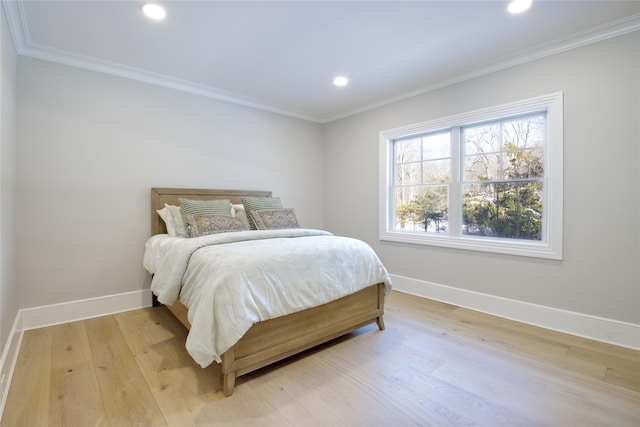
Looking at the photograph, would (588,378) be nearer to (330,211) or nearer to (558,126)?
(558,126)

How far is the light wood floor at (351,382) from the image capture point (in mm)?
1575

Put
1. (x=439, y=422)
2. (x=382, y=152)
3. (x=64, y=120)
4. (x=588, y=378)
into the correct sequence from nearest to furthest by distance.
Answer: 1. (x=439, y=422)
2. (x=588, y=378)
3. (x=64, y=120)
4. (x=382, y=152)

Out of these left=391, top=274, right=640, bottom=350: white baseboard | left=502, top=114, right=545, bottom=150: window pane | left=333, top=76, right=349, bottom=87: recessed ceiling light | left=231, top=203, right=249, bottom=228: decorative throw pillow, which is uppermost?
left=333, top=76, right=349, bottom=87: recessed ceiling light

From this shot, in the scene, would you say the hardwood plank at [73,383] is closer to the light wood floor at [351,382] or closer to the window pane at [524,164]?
the light wood floor at [351,382]

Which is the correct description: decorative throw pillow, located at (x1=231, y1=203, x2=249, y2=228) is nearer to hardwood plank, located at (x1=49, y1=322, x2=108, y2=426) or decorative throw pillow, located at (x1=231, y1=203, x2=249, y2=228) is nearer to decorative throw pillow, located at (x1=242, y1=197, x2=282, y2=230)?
decorative throw pillow, located at (x1=242, y1=197, x2=282, y2=230)

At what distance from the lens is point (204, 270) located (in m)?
1.92

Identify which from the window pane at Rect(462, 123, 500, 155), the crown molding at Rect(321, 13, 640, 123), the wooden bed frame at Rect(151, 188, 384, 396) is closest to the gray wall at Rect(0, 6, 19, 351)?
the wooden bed frame at Rect(151, 188, 384, 396)

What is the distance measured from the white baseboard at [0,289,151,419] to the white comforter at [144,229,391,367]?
85 centimetres

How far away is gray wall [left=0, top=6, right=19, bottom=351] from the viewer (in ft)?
6.33

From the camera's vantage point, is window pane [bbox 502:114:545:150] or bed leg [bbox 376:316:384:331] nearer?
bed leg [bbox 376:316:384:331]

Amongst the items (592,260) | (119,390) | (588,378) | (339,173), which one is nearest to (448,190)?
(592,260)

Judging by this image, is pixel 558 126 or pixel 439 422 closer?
pixel 439 422

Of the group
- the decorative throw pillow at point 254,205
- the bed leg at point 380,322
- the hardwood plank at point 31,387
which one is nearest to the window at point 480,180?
the bed leg at point 380,322

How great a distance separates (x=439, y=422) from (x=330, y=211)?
11.5ft
